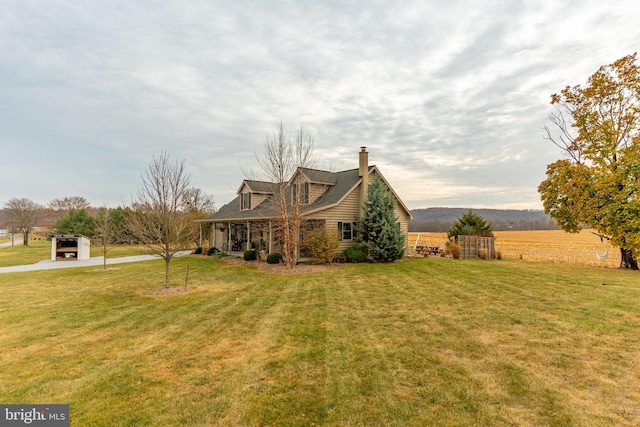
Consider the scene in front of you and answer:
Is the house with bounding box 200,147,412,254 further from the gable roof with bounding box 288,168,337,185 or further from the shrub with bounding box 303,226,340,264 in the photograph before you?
the shrub with bounding box 303,226,340,264

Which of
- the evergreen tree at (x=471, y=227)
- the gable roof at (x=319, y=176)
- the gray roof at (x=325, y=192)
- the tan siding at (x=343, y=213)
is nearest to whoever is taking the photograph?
the tan siding at (x=343, y=213)

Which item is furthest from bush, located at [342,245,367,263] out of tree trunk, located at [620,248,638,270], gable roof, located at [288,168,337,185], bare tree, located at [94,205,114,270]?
tree trunk, located at [620,248,638,270]

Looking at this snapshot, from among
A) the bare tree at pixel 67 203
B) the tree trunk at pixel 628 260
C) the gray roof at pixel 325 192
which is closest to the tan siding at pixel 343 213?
the gray roof at pixel 325 192

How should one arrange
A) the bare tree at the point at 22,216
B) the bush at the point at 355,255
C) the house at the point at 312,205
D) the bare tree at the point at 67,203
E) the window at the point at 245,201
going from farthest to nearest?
1. the bare tree at the point at 67,203
2. the bare tree at the point at 22,216
3. the window at the point at 245,201
4. the house at the point at 312,205
5. the bush at the point at 355,255

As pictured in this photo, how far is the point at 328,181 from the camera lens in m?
21.2

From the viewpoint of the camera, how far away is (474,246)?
71.3ft

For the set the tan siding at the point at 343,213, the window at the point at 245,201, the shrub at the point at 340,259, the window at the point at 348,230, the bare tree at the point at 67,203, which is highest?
the bare tree at the point at 67,203

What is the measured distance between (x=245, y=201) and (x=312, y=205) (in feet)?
23.1

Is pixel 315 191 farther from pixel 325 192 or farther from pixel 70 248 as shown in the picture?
pixel 70 248

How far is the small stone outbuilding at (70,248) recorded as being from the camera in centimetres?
2245

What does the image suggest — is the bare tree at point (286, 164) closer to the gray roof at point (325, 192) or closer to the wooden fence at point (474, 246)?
the gray roof at point (325, 192)

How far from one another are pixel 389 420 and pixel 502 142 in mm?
22547

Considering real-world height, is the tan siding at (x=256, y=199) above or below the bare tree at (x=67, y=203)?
below

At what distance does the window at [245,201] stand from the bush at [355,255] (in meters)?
9.38
